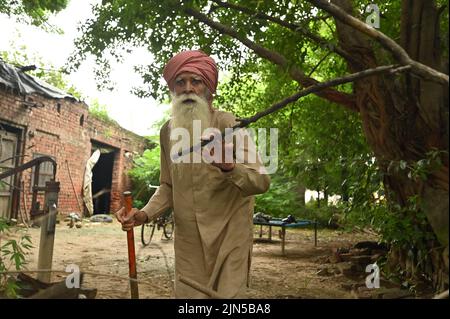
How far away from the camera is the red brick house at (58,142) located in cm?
952

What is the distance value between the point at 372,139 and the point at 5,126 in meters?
8.95

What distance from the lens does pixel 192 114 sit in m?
2.11

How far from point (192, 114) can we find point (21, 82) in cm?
833

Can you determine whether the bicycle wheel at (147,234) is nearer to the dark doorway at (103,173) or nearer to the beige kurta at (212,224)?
the dark doorway at (103,173)

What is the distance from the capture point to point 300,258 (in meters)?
7.55

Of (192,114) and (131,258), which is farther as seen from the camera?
(192,114)

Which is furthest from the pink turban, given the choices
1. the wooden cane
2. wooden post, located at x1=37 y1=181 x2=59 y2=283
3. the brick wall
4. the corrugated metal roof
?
the brick wall


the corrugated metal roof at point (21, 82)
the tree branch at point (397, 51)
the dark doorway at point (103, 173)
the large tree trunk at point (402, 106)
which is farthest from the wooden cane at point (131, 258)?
the dark doorway at point (103, 173)

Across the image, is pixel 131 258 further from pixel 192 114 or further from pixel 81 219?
pixel 81 219

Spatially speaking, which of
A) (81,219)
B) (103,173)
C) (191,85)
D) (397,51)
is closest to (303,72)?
(191,85)

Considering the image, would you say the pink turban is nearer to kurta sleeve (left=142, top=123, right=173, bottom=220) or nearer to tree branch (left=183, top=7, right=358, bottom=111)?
kurta sleeve (left=142, top=123, right=173, bottom=220)

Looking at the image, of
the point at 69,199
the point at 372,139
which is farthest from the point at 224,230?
the point at 69,199

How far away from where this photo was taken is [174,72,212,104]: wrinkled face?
2.13 m

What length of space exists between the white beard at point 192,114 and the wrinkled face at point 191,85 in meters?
0.02
